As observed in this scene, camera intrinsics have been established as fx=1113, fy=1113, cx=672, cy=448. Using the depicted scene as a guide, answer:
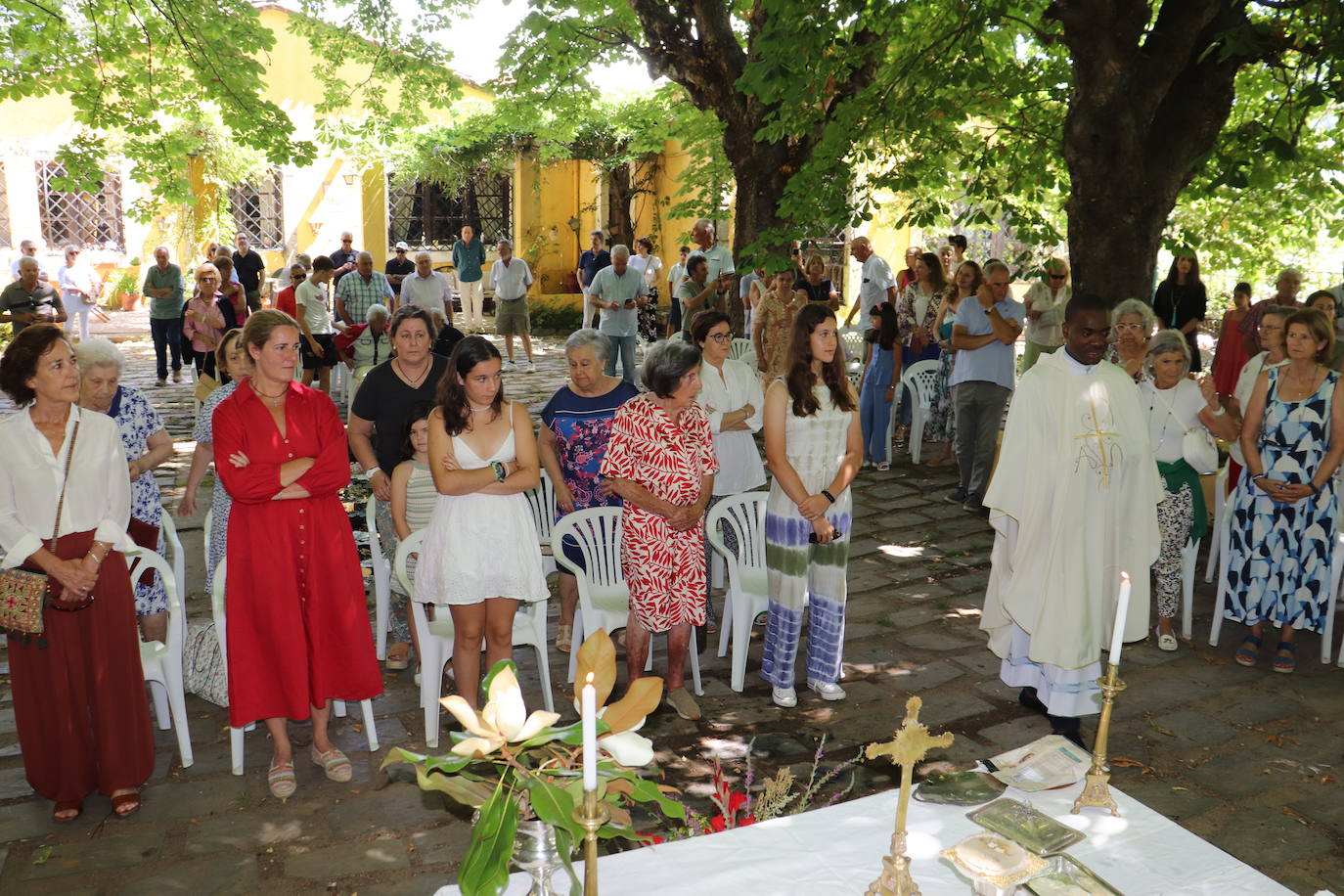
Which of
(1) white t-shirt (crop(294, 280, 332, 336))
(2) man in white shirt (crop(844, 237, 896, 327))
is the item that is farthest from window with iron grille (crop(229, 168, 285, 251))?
(2) man in white shirt (crop(844, 237, 896, 327))

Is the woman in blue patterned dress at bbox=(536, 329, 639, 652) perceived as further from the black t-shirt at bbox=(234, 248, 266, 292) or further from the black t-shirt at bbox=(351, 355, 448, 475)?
the black t-shirt at bbox=(234, 248, 266, 292)

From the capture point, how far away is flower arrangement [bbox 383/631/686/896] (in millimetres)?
1920

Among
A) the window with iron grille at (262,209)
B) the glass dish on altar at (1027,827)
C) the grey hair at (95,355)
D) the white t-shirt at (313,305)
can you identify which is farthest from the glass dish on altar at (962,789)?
the window with iron grille at (262,209)

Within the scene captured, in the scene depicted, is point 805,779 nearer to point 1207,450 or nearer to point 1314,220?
point 1207,450

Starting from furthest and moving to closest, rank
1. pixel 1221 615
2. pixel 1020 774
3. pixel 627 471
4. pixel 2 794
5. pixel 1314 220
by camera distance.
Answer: pixel 1314 220, pixel 1221 615, pixel 627 471, pixel 2 794, pixel 1020 774

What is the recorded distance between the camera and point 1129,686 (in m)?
5.59

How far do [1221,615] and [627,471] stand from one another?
11.5ft

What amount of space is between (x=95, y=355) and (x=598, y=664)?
4.04 m

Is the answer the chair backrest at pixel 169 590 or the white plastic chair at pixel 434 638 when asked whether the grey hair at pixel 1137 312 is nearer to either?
the white plastic chair at pixel 434 638

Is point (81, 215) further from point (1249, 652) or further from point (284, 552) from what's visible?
point (1249, 652)

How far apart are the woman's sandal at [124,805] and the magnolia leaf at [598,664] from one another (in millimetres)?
3184

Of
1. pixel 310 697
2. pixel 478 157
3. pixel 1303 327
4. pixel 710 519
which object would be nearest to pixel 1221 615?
pixel 1303 327

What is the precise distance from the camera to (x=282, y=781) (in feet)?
14.9

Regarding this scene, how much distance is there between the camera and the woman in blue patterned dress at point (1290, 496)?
5773 millimetres
